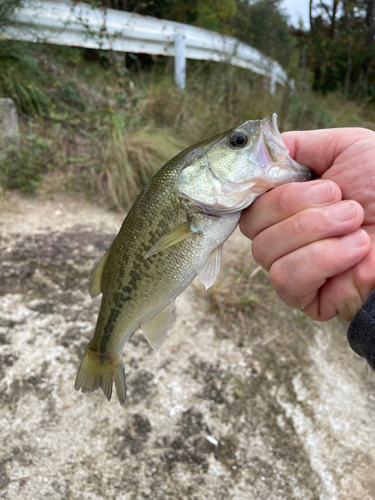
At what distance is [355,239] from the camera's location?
122cm

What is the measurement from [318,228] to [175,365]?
1807mm

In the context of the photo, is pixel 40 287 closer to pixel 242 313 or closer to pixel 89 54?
pixel 242 313

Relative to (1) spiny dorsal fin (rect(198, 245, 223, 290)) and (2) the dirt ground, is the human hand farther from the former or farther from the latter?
(2) the dirt ground

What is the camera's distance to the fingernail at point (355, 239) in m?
1.22

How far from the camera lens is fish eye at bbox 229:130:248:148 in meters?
1.33

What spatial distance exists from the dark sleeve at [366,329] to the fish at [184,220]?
1.71ft

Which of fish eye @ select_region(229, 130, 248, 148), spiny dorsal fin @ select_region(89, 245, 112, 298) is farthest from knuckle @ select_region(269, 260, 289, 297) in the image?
spiny dorsal fin @ select_region(89, 245, 112, 298)

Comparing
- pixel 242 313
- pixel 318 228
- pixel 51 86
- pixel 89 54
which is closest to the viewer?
pixel 318 228

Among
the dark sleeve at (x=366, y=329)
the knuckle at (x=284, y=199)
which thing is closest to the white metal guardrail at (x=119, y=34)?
the knuckle at (x=284, y=199)

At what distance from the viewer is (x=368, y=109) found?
11062 millimetres

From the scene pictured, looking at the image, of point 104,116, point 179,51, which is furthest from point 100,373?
point 179,51

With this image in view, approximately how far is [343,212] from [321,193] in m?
0.10

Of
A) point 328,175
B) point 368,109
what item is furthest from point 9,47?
point 368,109

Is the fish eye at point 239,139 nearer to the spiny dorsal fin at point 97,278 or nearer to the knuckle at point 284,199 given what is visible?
the knuckle at point 284,199
